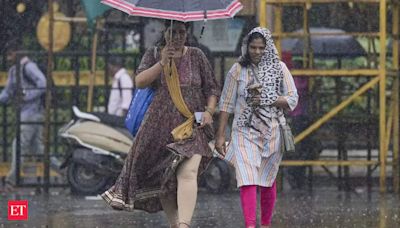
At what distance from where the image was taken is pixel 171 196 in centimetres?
1006

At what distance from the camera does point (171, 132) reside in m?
9.89

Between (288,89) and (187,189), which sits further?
(288,89)

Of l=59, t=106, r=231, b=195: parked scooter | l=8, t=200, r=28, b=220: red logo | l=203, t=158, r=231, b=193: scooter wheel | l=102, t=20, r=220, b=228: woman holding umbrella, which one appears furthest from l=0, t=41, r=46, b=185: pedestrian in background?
l=102, t=20, r=220, b=228: woman holding umbrella

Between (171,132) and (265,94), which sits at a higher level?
(265,94)

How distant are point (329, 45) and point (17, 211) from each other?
6.41 metres

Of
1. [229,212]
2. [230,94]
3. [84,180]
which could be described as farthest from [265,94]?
[84,180]

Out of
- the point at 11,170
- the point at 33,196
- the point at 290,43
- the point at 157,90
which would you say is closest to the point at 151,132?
the point at 157,90

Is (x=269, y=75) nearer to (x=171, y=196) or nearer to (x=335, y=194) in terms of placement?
(x=171, y=196)

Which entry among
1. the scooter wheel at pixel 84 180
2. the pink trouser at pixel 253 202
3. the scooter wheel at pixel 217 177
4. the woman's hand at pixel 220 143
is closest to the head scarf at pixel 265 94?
the woman's hand at pixel 220 143

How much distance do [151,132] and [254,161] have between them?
882 millimetres

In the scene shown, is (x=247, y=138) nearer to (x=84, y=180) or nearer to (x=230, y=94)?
(x=230, y=94)

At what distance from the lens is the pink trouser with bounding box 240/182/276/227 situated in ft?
33.7

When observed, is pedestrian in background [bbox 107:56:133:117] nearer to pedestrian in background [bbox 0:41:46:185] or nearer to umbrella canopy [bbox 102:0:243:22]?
pedestrian in background [bbox 0:41:46:185]

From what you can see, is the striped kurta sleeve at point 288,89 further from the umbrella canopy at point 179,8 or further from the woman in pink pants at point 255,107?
the umbrella canopy at point 179,8
